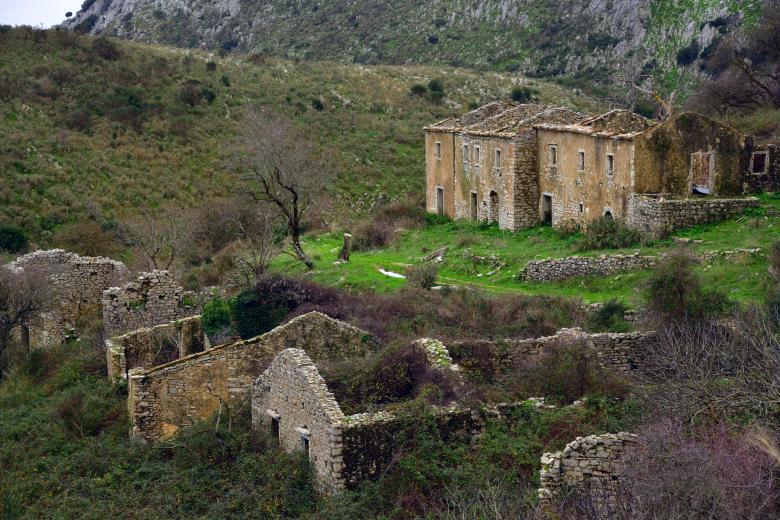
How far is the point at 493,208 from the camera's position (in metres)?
36.9

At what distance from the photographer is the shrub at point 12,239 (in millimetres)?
39156

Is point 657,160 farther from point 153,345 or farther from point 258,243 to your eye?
point 153,345

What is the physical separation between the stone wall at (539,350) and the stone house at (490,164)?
57.8 feet

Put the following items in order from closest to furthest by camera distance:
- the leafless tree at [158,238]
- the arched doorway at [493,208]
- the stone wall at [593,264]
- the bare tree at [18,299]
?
the stone wall at [593,264]
the bare tree at [18,299]
the leafless tree at [158,238]
the arched doorway at [493,208]

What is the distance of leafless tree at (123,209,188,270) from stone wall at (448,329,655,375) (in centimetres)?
1830

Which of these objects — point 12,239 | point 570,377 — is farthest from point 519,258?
point 12,239

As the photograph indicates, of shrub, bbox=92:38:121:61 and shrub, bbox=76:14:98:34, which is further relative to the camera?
shrub, bbox=76:14:98:34

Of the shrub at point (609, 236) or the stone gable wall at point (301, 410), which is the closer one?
the stone gable wall at point (301, 410)

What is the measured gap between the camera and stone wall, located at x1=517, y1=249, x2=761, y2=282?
Answer: 24250 millimetres

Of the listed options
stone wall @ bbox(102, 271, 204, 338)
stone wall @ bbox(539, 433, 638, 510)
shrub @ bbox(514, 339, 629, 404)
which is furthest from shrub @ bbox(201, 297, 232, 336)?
stone wall @ bbox(539, 433, 638, 510)

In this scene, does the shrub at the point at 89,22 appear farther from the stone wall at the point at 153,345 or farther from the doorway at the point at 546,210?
the stone wall at the point at 153,345

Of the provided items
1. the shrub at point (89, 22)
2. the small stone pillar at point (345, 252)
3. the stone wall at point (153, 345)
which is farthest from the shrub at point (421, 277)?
the shrub at point (89, 22)

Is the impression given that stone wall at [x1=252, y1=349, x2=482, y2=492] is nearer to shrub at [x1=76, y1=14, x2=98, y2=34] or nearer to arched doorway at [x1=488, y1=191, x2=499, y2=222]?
arched doorway at [x1=488, y1=191, x2=499, y2=222]

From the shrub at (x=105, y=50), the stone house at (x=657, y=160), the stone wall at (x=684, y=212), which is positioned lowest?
the stone wall at (x=684, y=212)
